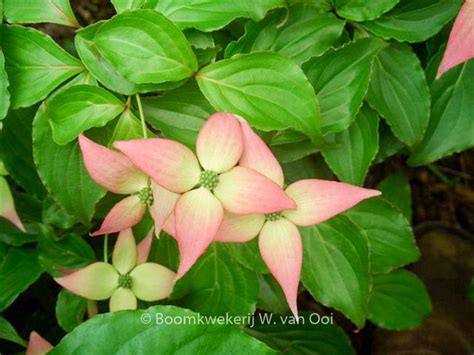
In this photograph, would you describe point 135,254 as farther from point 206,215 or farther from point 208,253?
point 206,215

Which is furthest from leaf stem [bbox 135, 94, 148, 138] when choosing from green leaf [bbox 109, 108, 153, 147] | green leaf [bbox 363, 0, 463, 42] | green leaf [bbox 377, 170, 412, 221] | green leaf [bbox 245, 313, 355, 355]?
green leaf [bbox 377, 170, 412, 221]

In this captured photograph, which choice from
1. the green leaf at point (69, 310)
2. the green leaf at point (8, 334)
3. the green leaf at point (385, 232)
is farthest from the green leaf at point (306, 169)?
the green leaf at point (8, 334)

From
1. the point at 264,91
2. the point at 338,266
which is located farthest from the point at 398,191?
the point at 264,91

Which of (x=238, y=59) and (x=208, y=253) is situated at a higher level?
(x=238, y=59)

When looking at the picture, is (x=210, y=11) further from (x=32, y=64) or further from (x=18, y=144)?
(x=18, y=144)

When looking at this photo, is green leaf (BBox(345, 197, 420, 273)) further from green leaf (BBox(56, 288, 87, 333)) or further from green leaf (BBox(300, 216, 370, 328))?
green leaf (BBox(56, 288, 87, 333))

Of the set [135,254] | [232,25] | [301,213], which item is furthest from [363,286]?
[232,25]

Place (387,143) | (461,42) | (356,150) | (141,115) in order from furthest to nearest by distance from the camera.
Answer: (387,143) → (356,150) → (141,115) → (461,42)
